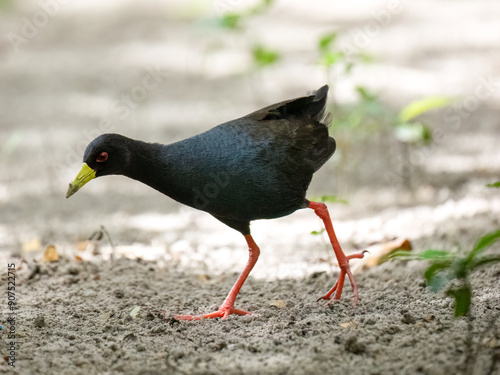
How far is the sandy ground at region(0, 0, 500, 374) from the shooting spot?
3.60m

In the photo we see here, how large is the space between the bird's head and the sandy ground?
88 cm

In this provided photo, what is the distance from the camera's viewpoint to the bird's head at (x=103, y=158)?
13.4 ft

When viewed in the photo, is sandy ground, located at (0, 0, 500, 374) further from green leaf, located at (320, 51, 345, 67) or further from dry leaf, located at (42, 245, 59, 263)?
green leaf, located at (320, 51, 345, 67)

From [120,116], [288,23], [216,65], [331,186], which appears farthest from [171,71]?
[331,186]

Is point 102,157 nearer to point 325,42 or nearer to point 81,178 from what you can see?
point 81,178

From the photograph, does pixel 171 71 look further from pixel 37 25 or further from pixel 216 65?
pixel 37 25

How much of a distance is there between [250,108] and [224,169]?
5419mm

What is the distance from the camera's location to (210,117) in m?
9.22

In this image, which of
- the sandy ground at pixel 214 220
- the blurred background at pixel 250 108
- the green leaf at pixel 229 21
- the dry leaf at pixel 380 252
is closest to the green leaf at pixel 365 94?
the blurred background at pixel 250 108

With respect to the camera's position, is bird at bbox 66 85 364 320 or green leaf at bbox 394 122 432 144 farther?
green leaf at bbox 394 122 432 144

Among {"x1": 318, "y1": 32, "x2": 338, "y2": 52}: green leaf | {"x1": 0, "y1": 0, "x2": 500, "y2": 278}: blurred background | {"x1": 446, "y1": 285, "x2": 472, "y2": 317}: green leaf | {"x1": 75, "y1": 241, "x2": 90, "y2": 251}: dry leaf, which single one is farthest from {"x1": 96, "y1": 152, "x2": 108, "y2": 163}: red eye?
{"x1": 318, "y1": 32, "x2": 338, "y2": 52}: green leaf

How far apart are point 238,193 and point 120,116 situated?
5.68 meters

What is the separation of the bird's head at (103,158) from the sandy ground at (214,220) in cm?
88

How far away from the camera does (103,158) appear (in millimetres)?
4125
